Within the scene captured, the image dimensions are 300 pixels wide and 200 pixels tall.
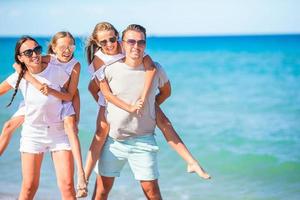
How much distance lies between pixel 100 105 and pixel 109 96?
0.29 metres

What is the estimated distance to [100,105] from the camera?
220 inches

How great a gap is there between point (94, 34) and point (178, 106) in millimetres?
12158

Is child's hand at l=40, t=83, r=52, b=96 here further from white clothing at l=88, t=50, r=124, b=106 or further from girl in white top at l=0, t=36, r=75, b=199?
white clothing at l=88, t=50, r=124, b=106

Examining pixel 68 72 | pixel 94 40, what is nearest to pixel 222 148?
pixel 94 40

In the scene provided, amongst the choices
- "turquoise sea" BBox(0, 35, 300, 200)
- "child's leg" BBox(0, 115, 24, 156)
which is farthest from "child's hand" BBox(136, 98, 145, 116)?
"child's leg" BBox(0, 115, 24, 156)

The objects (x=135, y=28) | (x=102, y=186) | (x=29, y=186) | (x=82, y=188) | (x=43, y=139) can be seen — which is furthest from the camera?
(x=102, y=186)

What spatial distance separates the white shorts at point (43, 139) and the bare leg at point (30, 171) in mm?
57

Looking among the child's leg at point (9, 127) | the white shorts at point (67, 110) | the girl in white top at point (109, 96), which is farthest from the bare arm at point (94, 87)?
the child's leg at point (9, 127)

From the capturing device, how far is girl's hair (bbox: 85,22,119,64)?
215 inches

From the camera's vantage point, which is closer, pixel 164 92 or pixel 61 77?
pixel 61 77

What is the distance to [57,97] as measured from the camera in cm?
536

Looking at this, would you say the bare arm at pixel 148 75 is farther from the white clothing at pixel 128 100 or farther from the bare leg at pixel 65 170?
the bare leg at pixel 65 170

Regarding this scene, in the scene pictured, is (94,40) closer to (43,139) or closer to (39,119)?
(39,119)

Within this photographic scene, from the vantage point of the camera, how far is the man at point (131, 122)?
17.6 ft
